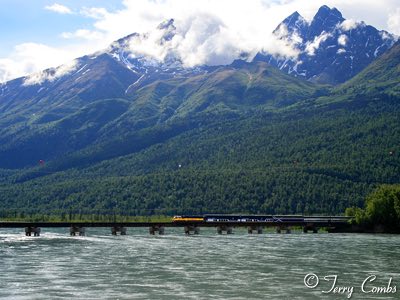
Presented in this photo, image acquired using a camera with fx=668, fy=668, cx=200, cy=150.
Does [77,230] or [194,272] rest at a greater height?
[77,230]

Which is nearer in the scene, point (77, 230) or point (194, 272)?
point (194, 272)

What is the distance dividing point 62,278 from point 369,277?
39.0 metres

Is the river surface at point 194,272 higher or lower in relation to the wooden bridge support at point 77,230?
lower

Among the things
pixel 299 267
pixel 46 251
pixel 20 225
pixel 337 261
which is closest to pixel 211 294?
pixel 299 267

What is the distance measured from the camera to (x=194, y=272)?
90.9m

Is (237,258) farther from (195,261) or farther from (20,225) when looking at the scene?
(20,225)

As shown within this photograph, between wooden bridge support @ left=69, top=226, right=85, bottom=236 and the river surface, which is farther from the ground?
wooden bridge support @ left=69, top=226, right=85, bottom=236

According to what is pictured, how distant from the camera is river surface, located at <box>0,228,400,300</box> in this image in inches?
2884

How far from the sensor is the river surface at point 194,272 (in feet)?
240

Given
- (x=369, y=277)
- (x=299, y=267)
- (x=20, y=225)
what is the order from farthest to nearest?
(x=20, y=225) < (x=299, y=267) < (x=369, y=277)

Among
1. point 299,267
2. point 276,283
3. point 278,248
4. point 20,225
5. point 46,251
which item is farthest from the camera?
point 20,225

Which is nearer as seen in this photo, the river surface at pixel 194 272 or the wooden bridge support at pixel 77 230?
the river surface at pixel 194 272

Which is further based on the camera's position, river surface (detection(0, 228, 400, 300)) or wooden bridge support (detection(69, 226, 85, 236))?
wooden bridge support (detection(69, 226, 85, 236))

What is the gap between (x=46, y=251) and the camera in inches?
4916
